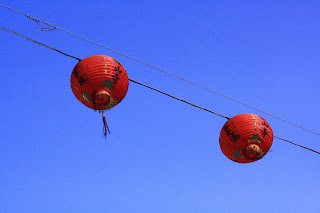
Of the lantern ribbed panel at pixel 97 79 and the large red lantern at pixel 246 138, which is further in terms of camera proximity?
the large red lantern at pixel 246 138

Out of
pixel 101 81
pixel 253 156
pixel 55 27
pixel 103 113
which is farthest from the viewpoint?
pixel 253 156

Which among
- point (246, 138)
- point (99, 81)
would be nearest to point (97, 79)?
point (99, 81)

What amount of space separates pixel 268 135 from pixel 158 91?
8.75ft

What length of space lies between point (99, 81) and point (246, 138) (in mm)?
3443

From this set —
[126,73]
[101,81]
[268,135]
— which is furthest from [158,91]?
[268,135]

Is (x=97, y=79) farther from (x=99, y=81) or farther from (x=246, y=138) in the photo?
(x=246, y=138)

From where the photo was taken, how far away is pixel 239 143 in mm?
8672

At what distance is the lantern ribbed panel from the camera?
7.18m

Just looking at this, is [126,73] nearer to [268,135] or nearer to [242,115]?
[242,115]

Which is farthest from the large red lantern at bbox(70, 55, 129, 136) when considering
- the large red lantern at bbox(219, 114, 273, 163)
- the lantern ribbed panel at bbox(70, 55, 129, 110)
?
the large red lantern at bbox(219, 114, 273, 163)

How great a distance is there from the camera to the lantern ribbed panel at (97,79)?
718 cm

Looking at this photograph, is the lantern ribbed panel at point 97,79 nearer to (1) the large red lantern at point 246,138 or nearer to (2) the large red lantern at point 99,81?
(2) the large red lantern at point 99,81

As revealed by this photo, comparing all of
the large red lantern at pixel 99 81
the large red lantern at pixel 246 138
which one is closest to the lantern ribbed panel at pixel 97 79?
the large red lantern at pixel 99 81

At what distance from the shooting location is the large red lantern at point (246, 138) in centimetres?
860
